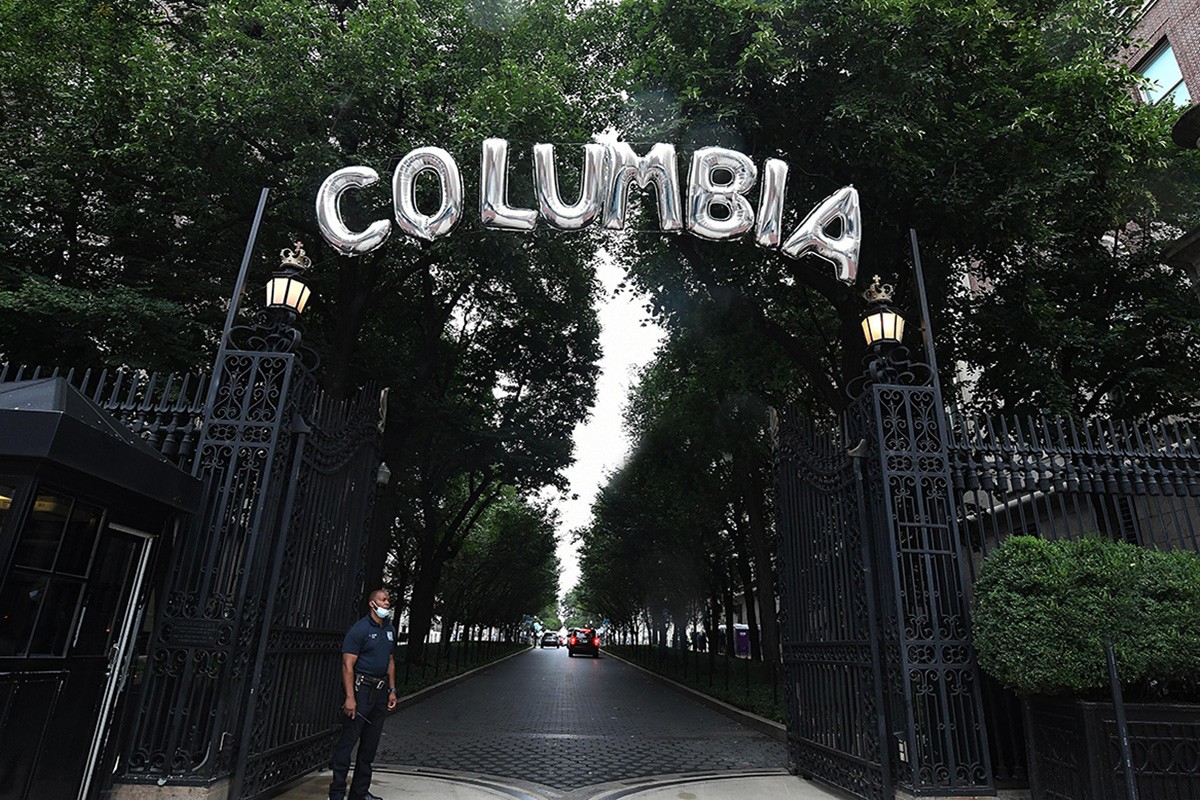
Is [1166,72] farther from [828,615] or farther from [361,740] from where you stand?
[361,740]

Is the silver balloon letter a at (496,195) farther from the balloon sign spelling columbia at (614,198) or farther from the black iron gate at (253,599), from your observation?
the black iron gate at (253,599)

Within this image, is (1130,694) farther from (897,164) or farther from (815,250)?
(897,164)

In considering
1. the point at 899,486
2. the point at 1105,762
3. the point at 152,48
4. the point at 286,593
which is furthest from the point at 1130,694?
the point at 152,48

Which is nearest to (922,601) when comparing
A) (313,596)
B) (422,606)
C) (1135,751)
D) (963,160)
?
(1135,751)

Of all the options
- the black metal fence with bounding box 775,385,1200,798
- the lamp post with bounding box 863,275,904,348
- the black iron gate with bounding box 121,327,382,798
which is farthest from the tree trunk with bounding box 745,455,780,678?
the black iron gate with bounding box 121,327,382,798

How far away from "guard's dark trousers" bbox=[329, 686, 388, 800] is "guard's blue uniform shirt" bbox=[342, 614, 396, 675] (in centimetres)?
19

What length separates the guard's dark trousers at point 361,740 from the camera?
640 cm

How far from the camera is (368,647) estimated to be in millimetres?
6695

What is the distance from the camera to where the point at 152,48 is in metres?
12.9

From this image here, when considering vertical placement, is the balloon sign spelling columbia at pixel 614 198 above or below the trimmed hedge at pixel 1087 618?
above

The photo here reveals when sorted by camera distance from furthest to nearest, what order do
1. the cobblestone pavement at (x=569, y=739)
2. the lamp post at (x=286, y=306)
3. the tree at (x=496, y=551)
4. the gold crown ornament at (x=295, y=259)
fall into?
the tree at (x=496, y=551) → the cobblestone pavement at (x=569, y=739) → the gold crown ornament at (x=295, y=259) → the lamp post at (x=286, y=306)

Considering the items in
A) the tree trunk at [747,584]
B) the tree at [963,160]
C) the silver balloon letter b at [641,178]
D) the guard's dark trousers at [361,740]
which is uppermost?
the tree at [963,160]

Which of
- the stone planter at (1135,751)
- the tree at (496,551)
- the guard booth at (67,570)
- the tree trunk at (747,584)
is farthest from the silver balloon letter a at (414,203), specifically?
the tree at (496,551)

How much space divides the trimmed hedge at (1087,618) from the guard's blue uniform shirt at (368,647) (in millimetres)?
5529
